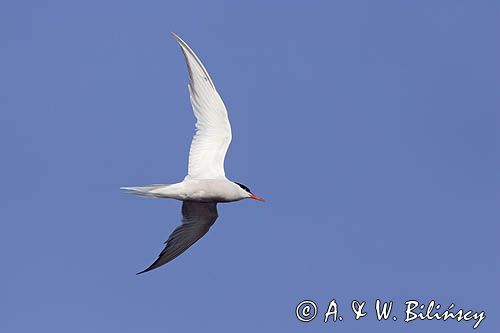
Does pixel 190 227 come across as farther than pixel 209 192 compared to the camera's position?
Yes

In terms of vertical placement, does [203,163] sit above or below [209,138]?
below

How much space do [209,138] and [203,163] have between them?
1.37 ft

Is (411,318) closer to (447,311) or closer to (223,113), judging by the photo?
(447,311)

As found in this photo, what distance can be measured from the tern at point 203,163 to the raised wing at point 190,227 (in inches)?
0.7

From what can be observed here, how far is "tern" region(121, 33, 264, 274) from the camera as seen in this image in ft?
46.9

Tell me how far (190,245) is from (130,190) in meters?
2.43

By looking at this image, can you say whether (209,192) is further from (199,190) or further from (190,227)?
(190,227)

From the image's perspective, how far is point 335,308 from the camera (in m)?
15.5

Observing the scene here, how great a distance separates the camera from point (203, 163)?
1498 cm

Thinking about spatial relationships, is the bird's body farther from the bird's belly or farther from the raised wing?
the raised wing

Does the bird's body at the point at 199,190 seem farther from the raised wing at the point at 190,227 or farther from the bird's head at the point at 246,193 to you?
the raised wing at the point at 190,227

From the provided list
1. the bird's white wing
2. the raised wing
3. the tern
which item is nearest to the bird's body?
the tern

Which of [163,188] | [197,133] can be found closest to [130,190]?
[163,188]

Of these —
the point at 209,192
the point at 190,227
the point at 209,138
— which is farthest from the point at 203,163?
the point at 190,227
